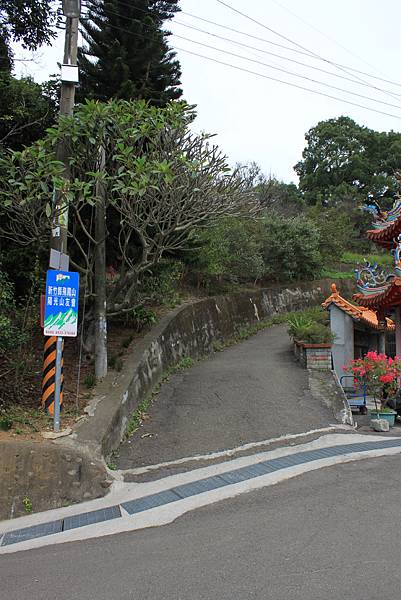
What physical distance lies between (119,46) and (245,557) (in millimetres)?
11112

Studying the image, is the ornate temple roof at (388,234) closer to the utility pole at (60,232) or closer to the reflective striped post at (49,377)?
the utility pole at (60,232)

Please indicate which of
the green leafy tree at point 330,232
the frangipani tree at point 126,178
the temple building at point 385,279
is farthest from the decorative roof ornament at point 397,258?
the green leafy tree at point 330,232

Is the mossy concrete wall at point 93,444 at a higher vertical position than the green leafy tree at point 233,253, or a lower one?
lower

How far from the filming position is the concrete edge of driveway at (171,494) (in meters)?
5.52

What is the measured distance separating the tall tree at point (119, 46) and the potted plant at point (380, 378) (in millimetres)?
7947

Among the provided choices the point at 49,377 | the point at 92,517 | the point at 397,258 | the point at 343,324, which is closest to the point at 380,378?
the point at 397,258

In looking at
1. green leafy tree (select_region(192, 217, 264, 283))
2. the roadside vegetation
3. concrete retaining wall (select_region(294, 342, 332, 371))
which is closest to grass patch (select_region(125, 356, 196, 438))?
the roadside vegetation

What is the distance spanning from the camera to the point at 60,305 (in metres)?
7.58

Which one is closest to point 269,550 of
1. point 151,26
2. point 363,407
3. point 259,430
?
point 259,430

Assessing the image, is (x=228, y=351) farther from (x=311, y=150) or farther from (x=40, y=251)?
(x=311, y=150)

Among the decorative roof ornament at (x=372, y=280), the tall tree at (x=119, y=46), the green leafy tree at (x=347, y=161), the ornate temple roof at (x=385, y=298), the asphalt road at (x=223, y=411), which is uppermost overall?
the green leafy tree at (x=347, y=161)

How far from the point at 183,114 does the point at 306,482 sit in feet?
21.9

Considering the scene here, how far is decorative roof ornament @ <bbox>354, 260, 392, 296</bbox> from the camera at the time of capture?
49.6 feet

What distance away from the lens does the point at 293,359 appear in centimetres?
1455
